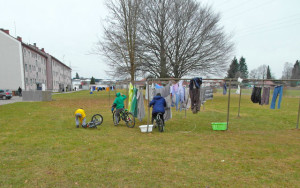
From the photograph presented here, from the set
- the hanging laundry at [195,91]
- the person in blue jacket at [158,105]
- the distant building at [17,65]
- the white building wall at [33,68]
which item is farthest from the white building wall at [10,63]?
the hanging laundry at [195,91]

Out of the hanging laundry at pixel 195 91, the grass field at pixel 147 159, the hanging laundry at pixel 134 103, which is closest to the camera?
the grass field at pixel 147 159

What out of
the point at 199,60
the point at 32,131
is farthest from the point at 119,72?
the point at 32,131

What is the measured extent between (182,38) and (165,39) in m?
1.99

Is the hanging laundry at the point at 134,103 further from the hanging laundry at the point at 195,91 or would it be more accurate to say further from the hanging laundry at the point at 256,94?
the hanging laundry at the point at 256,94

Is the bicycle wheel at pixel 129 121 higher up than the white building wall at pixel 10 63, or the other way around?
the white building wall at pixel 10 63

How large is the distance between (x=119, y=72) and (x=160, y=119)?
51.0 feet

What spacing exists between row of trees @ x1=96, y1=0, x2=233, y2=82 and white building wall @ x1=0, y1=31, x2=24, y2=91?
24294 mm

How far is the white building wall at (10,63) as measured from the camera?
34.1 m

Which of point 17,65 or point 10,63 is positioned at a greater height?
point 10,63

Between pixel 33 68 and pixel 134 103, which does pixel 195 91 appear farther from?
pixel 33 68

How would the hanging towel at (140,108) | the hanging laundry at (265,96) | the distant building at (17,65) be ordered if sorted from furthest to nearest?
1. the distant building at (17,65)
2. the hanging laundry at (265,96)
3. the hanging towel at (140,108)

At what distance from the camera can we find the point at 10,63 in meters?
34.8

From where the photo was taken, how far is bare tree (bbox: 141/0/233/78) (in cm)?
2052

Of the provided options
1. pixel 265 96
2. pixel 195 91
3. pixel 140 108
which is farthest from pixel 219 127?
pixel 140 108
